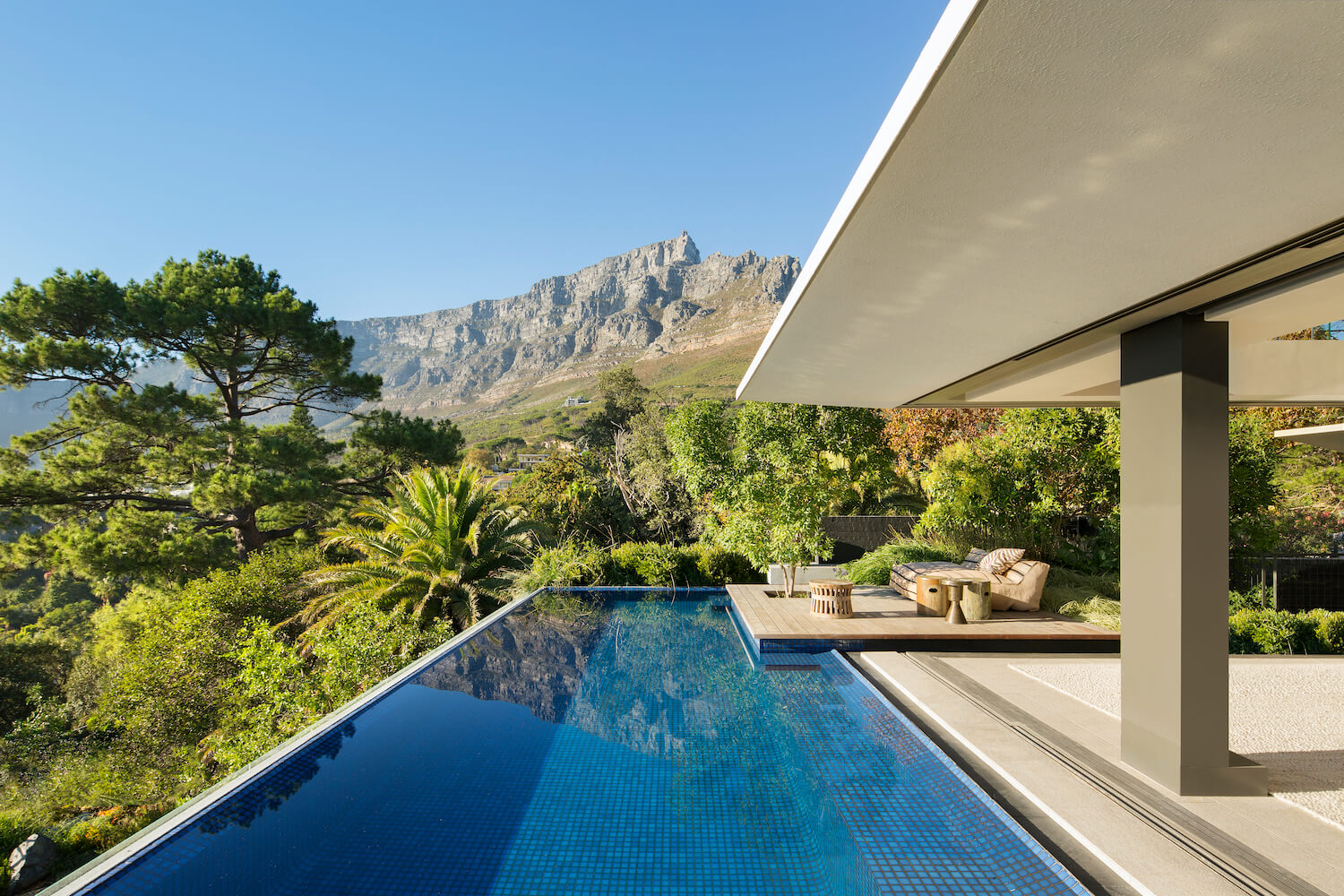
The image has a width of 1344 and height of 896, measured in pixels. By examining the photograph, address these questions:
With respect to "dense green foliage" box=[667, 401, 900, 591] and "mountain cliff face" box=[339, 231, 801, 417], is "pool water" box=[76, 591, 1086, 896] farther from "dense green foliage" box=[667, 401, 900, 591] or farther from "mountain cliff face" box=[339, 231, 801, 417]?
"mountain cliff face" box=[339, 231, 801, 417]

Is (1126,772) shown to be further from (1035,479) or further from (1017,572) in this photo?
(1035,479)

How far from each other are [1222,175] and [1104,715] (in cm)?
397

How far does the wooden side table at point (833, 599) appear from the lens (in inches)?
310

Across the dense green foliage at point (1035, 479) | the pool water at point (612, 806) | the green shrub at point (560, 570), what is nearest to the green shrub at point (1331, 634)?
the dense green foliage at point (1035, 479)

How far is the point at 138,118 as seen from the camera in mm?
27781

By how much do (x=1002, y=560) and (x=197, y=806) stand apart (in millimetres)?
8155

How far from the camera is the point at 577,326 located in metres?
85.2

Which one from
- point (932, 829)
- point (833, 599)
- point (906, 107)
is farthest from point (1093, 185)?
point (833, 599)

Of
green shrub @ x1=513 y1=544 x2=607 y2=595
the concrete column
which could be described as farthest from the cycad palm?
the concrete column

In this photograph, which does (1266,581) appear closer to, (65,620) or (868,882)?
(868,882)

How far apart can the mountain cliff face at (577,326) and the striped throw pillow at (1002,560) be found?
→ 165ft

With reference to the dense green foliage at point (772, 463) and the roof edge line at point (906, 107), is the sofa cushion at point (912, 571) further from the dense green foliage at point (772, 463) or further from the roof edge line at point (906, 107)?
the roof edge line at point (906, 107)

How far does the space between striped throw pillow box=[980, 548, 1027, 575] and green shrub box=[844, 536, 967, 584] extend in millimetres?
1896

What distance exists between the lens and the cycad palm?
1035 cm
